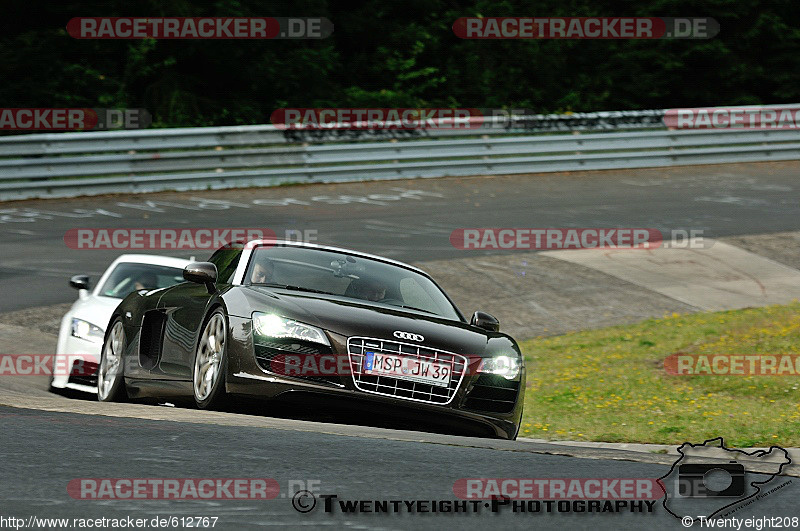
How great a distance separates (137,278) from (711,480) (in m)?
8.05

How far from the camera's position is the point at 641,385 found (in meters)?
11.7

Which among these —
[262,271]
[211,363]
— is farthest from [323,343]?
[262,271]

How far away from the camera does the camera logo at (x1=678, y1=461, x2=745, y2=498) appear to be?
5746 mm

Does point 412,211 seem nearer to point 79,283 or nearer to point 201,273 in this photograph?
point 79,283

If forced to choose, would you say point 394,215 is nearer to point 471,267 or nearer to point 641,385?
point 471,267

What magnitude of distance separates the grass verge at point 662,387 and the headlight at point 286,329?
2.73m

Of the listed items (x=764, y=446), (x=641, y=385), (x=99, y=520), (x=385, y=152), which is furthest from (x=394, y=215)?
(x=99, y=520)

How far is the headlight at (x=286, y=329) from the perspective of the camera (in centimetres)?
775

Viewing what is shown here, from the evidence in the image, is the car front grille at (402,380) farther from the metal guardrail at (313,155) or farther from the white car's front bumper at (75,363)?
the metal guardrail at (313,155)

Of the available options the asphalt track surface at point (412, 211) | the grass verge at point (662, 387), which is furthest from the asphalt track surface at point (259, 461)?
the asphalt track surface at point (412, 211)

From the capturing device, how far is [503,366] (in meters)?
8.27

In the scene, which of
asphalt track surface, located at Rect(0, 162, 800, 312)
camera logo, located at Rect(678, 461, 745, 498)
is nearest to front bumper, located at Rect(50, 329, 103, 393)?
asphalt track surface, located at Rect(0, 162, 800, 312)

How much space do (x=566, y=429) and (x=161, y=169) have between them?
1425cm

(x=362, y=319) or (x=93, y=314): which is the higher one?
(x=362, y=319)
